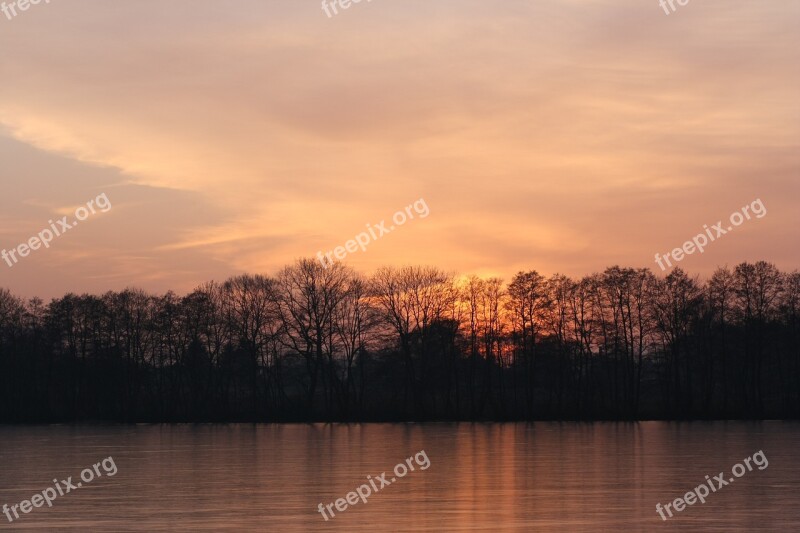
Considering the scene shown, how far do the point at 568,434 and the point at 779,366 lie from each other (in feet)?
154

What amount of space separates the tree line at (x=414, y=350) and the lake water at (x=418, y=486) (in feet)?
166

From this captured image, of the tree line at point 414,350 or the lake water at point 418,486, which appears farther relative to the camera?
the tree line at point 414,350

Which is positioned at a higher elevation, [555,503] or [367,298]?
[367,298]

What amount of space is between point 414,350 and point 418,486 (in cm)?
8105

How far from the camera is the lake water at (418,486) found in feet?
77.8

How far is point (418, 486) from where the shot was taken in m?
32.1

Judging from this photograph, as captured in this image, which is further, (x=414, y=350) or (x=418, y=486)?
(x=414, y=350)

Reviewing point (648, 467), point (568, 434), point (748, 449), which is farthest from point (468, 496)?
point (568, 434)

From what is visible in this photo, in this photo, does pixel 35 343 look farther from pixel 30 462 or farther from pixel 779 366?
pixel 779 366

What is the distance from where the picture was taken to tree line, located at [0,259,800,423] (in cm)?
10588

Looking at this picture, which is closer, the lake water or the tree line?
the lake water

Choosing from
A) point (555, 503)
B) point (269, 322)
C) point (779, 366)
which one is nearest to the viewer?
point (555, 503)

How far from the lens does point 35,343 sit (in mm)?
119688

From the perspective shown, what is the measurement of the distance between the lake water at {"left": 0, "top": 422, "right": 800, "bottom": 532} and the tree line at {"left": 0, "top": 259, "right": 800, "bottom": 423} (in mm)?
50620
